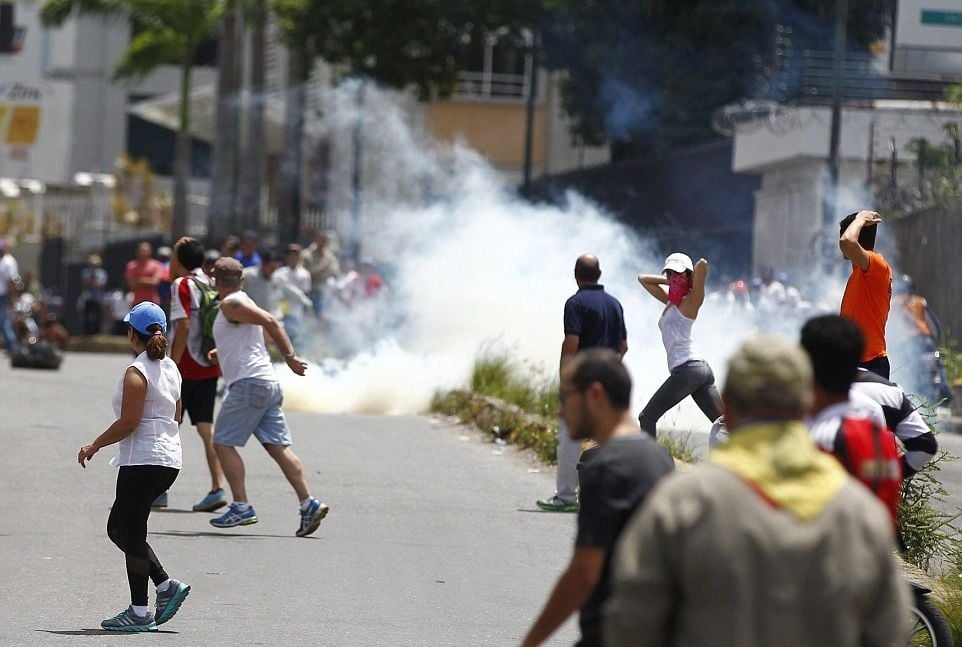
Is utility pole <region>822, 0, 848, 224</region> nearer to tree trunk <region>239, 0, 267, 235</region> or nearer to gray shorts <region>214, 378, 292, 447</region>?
tree trunk <region>239, 0, 267, 235</region>

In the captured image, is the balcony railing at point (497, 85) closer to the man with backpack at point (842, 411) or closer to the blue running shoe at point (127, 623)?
the blue running shoe at point (127, 623)

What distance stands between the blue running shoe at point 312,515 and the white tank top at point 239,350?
802 millimetres

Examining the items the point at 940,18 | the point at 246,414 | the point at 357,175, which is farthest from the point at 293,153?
the point at 246,414

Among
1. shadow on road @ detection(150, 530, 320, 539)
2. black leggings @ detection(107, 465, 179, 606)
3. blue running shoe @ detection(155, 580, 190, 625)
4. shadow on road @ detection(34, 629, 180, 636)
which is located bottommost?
shadow on road @ detection(150, 530, 320, 539)

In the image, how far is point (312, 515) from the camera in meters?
9.31

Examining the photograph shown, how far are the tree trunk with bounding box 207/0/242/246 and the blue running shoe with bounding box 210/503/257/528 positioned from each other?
76.9ft

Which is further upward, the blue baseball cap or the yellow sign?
the yellow sign

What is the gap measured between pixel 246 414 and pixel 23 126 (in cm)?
4531

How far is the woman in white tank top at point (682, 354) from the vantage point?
10.1 meters

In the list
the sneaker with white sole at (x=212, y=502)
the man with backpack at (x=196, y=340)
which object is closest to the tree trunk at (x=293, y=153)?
the man with backpack at (x=196, y=340)

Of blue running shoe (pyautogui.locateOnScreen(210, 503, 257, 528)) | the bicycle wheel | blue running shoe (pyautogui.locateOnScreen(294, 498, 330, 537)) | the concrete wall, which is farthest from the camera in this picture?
the concrete wall

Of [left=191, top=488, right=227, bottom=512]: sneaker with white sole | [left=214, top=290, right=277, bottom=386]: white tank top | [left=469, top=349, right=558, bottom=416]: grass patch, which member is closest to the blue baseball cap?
[left=214, top=290, right=277, bottom=386]: white tank top

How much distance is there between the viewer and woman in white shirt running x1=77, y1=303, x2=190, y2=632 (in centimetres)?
696

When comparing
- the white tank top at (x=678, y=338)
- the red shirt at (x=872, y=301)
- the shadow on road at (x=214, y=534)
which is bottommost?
the shadow on road at (x=214, y=534)
